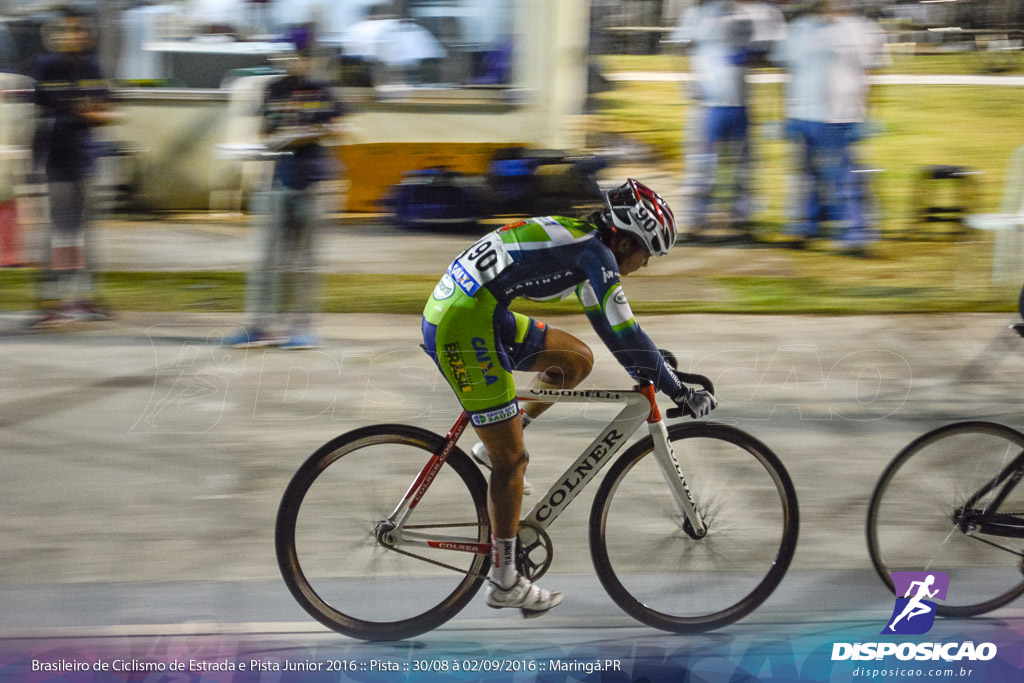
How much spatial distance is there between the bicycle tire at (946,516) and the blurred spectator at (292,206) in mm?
3724

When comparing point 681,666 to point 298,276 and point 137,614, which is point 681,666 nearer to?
point 137,614

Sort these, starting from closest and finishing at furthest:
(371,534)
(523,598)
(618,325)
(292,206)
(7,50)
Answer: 1. (618,325)
2. (523,598)
3. (371,534)
4. (292,206)
5. (7,50)

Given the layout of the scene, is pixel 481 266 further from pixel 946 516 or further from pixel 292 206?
pixel 292 206

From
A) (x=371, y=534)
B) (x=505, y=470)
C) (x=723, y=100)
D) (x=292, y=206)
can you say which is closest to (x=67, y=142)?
(x=292, y=206)

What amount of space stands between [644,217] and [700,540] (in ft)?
4.04

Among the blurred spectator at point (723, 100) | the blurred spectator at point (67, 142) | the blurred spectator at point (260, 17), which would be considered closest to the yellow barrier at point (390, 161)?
the blurred spectator at point (260, 17)

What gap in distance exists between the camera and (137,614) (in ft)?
13.4

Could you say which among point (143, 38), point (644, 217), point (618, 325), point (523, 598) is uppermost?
point (143, 38)

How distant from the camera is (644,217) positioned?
12.1ft

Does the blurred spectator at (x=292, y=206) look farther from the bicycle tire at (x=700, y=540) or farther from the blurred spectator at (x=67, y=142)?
the bicycle tire at (x=700, y=540)

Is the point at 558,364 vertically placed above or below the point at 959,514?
above

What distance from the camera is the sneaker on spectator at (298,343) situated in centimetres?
668

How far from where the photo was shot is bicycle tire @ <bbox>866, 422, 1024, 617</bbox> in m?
4.06

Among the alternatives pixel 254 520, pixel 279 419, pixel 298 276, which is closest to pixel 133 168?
pixel 298 276
